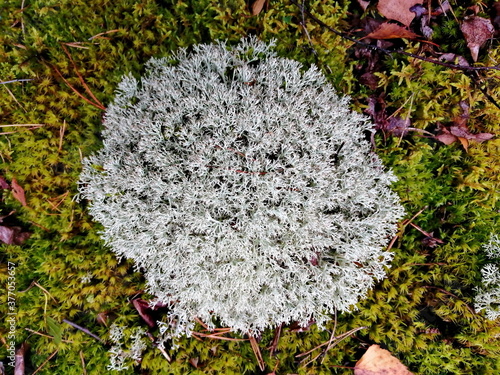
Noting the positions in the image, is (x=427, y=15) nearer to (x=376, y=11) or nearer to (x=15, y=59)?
(x=376, y=11)

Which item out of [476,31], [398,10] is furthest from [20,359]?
[476,31]

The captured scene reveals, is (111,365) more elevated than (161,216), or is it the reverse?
(161,216)

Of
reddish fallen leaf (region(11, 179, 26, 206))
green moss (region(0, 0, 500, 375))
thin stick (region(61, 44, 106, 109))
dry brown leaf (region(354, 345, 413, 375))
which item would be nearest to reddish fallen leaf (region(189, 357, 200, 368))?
green moss (region(0, 0, 500, 375))

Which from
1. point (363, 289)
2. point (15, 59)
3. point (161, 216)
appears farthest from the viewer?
point (15, 59)

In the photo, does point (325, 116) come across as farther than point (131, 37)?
No

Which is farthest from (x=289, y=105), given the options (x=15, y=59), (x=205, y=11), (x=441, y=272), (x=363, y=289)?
(x=15, y=59)

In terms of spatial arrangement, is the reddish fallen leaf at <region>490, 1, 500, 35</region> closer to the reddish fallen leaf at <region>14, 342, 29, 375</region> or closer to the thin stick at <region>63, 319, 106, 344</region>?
the thin stick at <region>63, 319, 106, 344</region>
